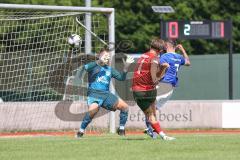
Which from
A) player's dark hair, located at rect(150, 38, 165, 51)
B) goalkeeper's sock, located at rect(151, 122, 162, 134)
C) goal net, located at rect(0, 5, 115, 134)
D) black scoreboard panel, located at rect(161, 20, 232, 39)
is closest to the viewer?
goalkeeper's sock, located at rect(151, 122, 162, 134)

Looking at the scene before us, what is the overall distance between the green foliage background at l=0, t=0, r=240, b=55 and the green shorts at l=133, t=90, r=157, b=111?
26880 millimetres

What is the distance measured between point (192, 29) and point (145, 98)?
10.2 m

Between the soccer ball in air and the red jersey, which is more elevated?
the soccer ball in air

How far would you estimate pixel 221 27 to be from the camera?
2534 centimetres

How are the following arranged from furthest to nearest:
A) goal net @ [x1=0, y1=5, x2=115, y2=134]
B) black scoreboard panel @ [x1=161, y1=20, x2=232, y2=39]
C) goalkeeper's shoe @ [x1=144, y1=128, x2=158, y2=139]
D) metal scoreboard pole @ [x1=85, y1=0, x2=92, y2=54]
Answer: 1. black scoreboard panel @ [x1=161, y1=20, x2=232, y2=39]
2. goal net @ [x1=0, y1=5, x2=115, y2=134]
3. metal scoreboard pole @ [x1=85, y1=0, x2=92, y2=54]
4. goalkeeper's shoe @ [x1=144, y1=128, x2=158, y2=139]

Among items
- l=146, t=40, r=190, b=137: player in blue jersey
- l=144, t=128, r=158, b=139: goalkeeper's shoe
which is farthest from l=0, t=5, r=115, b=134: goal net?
l=144, t=128, r=158, b=139: goalkeeper's shoe

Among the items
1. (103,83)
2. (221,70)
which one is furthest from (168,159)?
(221,70)

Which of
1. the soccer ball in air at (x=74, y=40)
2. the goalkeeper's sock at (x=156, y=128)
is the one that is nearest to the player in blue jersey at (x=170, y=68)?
the goalkeeper's sock at (x=156, y=128)

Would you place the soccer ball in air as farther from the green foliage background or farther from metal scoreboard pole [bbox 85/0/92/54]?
the green foliage background

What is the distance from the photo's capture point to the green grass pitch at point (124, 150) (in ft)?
38.8

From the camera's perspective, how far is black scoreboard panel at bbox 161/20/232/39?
25.2m

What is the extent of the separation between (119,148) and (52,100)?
9.89 m

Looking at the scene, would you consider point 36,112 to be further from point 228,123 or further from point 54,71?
point 228,123

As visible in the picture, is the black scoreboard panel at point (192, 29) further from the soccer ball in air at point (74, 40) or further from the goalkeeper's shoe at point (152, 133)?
the goalkeeper's shoe at point (152, 133)
